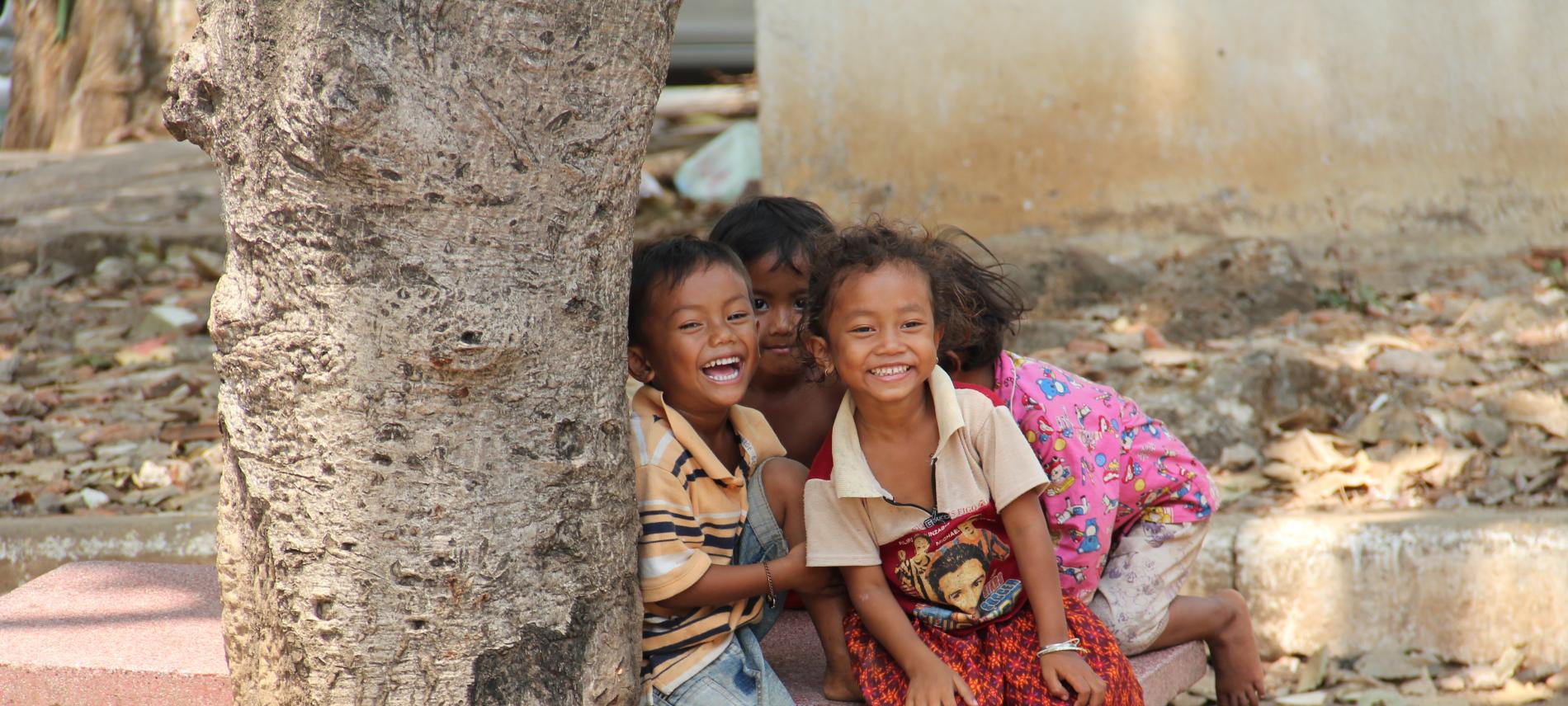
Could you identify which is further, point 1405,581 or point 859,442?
point 1405,581

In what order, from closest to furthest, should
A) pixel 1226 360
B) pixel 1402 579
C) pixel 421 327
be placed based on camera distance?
pixel 421 327
pixel 1402 579
pixel 1226 360

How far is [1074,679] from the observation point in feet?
7.22

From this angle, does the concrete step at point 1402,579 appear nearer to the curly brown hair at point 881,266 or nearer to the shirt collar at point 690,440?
the curly brown hair at point 881,266

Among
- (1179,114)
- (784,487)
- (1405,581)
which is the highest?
(1179,114)

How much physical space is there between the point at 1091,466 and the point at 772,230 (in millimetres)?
819

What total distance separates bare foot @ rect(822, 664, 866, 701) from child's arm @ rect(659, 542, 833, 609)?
0.55 ft

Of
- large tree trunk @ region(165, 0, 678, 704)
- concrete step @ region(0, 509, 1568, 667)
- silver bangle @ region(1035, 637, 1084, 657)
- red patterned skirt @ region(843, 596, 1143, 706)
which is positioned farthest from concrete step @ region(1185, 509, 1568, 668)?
large tree trunk @ region(165, 0, 678, 704)

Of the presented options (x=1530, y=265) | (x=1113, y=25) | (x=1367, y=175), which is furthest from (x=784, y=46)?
(x=1530, y=265)

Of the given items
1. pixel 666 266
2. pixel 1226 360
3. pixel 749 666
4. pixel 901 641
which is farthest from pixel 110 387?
pixel 1226 360

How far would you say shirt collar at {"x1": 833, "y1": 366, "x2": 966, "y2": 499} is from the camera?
225cm

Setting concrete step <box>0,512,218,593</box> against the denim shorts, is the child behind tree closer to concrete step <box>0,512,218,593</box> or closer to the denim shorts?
the denim shorts

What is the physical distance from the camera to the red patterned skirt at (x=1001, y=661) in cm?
224

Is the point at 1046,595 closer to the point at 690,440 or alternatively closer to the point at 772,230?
the point at 690,440

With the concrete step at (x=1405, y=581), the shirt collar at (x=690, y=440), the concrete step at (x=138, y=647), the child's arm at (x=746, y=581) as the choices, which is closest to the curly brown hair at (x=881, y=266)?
the shirt collar at (x=690, y=440)
